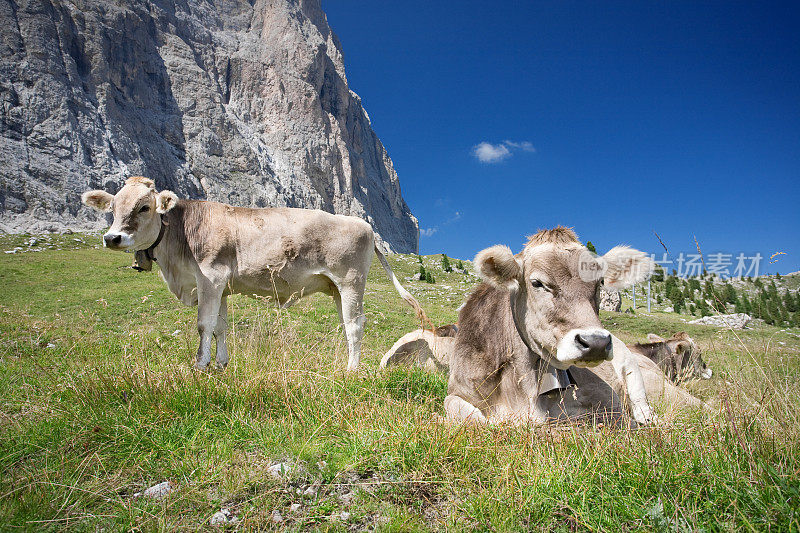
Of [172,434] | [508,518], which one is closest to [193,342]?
[172,434]

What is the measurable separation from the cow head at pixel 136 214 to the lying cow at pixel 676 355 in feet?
29.5

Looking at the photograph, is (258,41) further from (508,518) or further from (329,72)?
(508,518)

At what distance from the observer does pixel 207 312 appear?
6305 mm

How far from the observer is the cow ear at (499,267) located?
3.89 meters

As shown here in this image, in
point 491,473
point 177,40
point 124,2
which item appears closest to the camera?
point 491,473

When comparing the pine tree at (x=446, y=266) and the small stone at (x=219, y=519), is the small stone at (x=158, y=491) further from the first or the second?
the pine tree at (x=446, y=266)

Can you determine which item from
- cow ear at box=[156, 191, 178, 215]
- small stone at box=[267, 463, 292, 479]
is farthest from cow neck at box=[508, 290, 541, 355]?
cow ear at box=[156, 191, 178, 215]

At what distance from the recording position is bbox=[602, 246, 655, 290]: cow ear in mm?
3963

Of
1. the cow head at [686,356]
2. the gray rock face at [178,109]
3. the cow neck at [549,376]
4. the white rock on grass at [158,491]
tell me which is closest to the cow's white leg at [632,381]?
the cow neck at [549,376]

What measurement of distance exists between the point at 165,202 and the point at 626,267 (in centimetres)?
682

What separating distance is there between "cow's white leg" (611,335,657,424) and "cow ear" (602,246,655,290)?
736 millimetres

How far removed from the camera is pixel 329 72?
156000 millimetres

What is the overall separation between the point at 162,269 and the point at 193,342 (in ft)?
4.60

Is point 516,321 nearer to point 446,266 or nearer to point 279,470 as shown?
point 279,470
